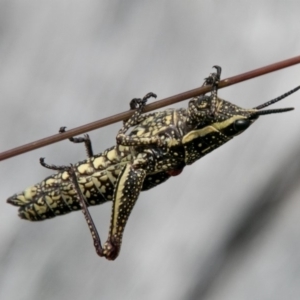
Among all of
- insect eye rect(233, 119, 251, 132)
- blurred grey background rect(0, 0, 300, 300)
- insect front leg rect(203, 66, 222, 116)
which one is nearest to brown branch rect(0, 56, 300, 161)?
insect front leg rect(203, 66, 222, 116)

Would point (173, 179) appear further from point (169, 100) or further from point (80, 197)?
point (169, 100)

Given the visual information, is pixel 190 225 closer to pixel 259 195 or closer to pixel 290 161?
pixel 259 195

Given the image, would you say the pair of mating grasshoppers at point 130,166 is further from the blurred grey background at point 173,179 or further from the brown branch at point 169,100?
the blurred grey background at point 173,179


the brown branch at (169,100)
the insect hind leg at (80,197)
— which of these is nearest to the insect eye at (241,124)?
the brown branch at (169,100)

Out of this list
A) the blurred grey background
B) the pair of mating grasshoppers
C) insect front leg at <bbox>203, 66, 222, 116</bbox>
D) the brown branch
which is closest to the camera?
the brown branch

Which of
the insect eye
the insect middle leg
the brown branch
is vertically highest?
the insect middle leg

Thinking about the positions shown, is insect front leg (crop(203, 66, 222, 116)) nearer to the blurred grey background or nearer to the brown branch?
the brown branch

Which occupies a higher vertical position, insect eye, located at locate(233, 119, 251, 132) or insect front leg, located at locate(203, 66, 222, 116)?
insect front leg, located at locate(203, 66, 222, 116)
